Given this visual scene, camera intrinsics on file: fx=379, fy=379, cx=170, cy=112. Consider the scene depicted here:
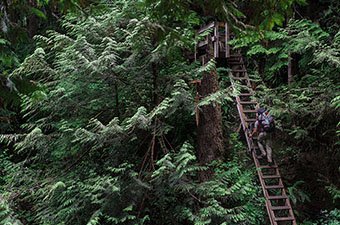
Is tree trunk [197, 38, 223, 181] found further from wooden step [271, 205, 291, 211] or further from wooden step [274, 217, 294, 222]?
wooden step [274, 217, 294, 222]

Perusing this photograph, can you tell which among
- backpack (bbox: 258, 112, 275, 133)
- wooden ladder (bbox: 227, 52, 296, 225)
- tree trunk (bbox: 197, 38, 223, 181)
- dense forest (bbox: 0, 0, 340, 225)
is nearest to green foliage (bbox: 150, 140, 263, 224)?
dense forest (bbox: 0, 0, 340, 225)

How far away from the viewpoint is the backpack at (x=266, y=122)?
30.7ft

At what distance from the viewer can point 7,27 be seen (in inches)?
152

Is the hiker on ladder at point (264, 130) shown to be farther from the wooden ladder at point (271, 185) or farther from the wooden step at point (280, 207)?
the wooden step at point (280, 207)

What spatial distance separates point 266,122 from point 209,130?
150 centimetres

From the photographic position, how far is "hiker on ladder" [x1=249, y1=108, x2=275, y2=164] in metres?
9.39

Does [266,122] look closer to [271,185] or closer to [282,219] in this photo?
[271,185]

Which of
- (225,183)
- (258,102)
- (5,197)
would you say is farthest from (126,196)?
(258,102)

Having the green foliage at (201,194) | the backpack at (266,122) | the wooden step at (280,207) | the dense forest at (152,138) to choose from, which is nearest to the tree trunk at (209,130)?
the dense forest at (152,138)

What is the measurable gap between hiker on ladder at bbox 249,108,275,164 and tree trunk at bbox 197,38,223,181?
952 millimetres

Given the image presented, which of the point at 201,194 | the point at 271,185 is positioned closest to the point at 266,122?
the point at 271,185

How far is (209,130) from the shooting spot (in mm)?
10016

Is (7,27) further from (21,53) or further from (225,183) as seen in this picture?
(21,53)

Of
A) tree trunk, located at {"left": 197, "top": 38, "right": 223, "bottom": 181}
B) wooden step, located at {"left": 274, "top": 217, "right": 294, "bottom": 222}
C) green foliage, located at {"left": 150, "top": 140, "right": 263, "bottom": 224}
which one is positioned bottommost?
wooden step, located at {"left": 274, "top": 217, "right": 294, "bottom": 222}
